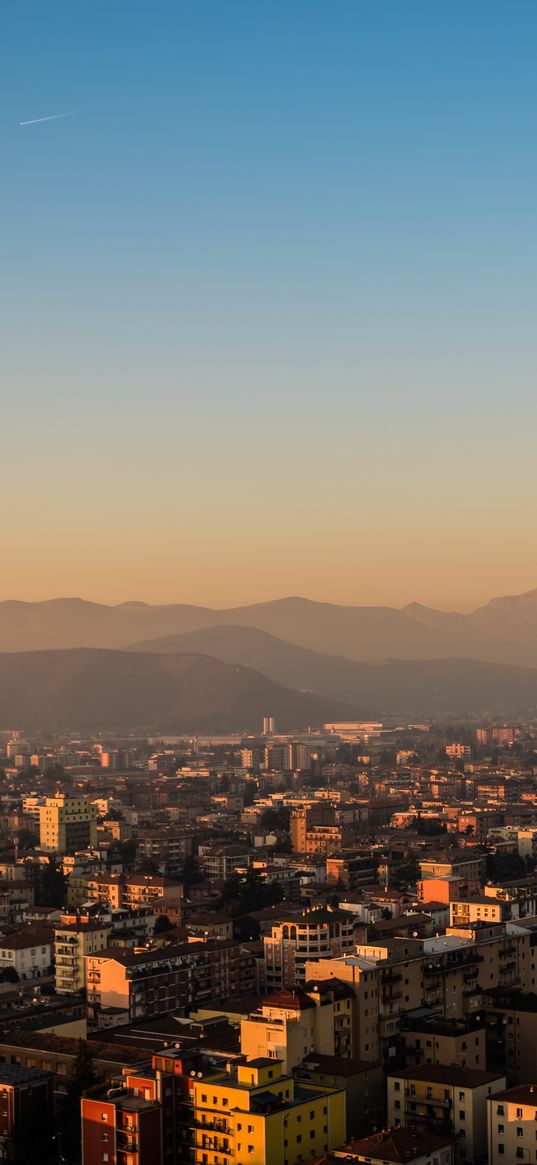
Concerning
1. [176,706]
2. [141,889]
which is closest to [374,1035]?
[141,889]

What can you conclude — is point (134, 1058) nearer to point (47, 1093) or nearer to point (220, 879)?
point (47, 1093)

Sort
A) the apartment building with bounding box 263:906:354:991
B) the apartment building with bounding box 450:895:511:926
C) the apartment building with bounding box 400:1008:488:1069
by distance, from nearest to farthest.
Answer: the apartment building with bounding box 400:1008:488:1069 < the apartment building with bounding box 263:906:354:991 < the apartment building with bounding box 450:895:511:926

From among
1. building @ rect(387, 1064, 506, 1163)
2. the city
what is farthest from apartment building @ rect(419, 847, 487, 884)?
building @ rect(387, 1064, 506, 1163)

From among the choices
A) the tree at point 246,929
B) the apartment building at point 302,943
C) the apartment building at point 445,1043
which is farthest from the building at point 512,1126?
the tree at point 246,929

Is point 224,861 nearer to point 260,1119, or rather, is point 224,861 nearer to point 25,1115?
point 25,1115

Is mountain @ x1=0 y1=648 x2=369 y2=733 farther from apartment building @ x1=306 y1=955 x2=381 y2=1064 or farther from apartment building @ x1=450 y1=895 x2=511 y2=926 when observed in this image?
apartment building @ x1=306 y1=955 x2=381 y2=1064
